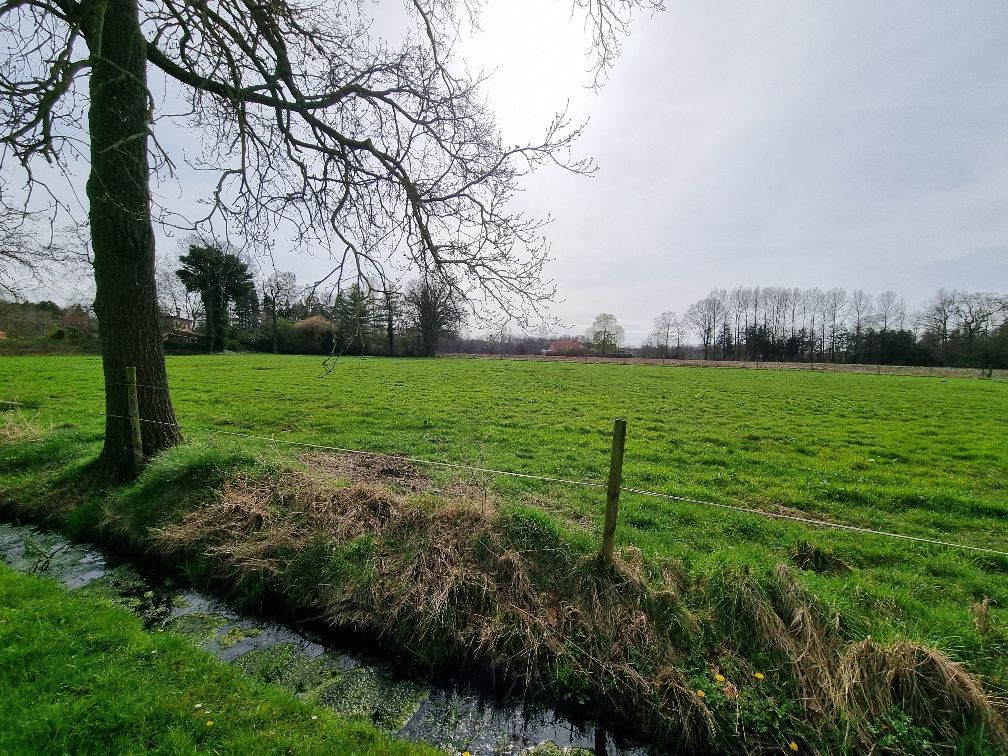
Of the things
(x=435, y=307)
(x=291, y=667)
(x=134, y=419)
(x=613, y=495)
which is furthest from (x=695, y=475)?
(x=134, y=419)

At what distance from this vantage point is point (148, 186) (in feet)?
18.2

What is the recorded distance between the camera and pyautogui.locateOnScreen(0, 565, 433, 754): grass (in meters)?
2.67

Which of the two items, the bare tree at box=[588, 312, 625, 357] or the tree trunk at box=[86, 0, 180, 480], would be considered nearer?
the tree trunk at box=[86, 0, 180, 480]

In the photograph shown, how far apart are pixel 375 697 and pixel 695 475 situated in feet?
21.7

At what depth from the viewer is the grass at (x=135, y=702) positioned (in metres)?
2.67

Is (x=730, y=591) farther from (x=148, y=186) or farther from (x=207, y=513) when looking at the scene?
(x=148, y=186)

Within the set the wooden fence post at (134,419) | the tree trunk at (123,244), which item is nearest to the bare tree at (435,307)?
the tree trunk at (123,244)

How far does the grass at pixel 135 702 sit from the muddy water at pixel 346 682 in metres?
0.25

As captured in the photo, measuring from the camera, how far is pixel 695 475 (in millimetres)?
8094

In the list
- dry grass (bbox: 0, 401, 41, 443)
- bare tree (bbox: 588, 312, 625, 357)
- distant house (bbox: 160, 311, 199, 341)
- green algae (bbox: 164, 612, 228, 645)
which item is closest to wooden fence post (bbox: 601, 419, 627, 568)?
green algae (bbox: 164, 612, 228, 645)

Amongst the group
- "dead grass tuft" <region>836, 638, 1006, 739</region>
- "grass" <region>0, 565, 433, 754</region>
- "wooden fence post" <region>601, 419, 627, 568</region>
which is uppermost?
"wooden fence post" <region>601, 419, 627, 568</region>

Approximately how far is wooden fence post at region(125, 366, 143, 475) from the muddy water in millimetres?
1673

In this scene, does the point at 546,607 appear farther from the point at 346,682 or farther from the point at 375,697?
the point at 346,682

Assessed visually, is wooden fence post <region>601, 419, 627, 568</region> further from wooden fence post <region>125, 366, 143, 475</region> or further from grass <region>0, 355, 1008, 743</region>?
wooden fence post <region>125, 366, 143, 475</region>
